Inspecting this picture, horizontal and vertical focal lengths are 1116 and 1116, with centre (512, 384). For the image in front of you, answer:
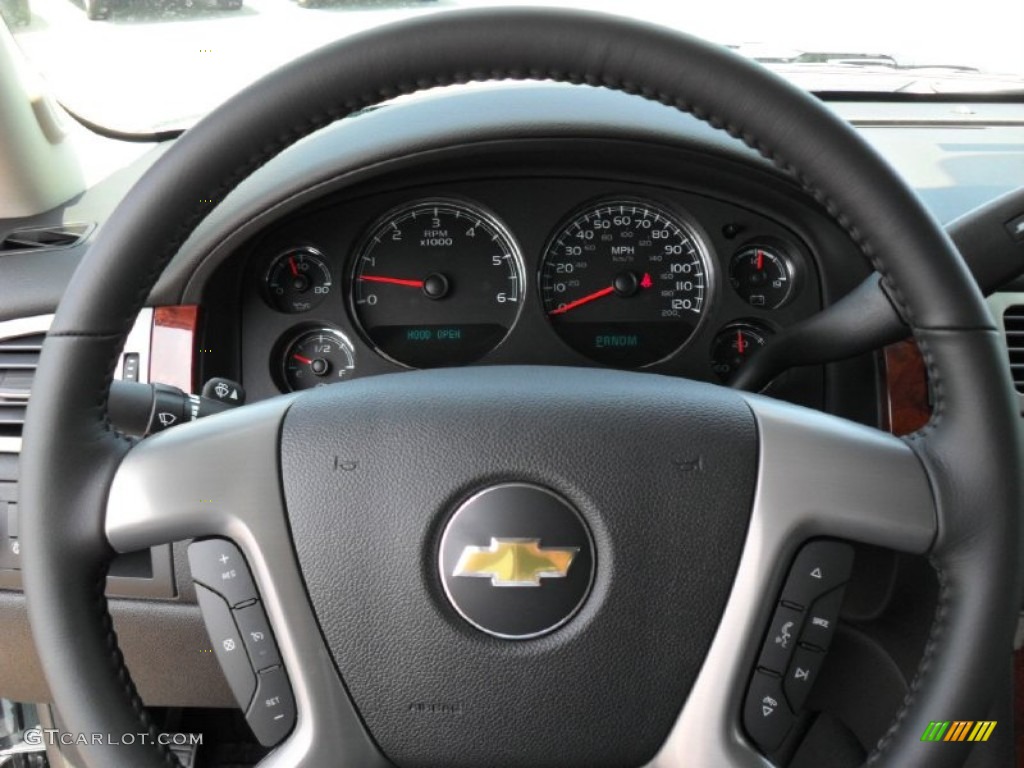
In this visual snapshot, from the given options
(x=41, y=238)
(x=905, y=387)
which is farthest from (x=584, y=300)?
(x=41, y=238)

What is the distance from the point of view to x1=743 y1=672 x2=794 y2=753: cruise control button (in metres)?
1.01

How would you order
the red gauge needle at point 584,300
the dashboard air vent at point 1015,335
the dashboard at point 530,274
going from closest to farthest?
the dashboard air vent at point 1015,335 < the dashboard at point 530,274 < the red gauge needle at point 584,300

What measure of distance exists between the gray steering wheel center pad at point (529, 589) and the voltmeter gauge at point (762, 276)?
94 cm

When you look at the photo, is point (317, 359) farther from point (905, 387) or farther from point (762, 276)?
point (905, 387)

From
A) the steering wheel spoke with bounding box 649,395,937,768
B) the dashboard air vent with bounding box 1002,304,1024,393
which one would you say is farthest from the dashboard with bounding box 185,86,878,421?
the steering wheel spoke with bounding box 649,395,937,768

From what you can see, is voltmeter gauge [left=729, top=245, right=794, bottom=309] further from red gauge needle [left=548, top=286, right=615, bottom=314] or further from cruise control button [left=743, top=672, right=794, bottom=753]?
cruise control button [left=743, top=672, right=794, bottom=753]

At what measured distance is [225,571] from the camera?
3.40 feet

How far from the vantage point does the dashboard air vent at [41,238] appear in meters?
1.84

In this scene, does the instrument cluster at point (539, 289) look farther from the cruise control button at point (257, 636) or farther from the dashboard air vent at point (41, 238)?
the cruise control button at point (257, 636)

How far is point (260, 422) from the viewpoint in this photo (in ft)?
3.56

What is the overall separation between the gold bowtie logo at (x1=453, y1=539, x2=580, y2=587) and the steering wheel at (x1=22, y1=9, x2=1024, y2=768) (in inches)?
0.5

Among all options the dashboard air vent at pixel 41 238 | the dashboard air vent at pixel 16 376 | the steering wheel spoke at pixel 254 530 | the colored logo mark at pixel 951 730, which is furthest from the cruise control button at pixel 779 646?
the dashboard air vent at pixel 41 238

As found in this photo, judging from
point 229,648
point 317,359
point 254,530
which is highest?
point 254,530

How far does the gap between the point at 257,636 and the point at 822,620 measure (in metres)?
0.52
